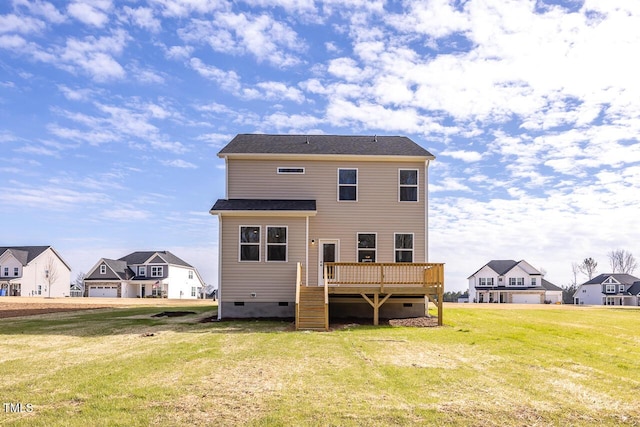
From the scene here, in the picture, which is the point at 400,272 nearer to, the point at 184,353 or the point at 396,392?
the point at 184,353

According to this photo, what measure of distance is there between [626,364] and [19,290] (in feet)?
210

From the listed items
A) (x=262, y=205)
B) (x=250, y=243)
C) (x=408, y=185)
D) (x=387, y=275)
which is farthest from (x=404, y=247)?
(x=250, y=243)

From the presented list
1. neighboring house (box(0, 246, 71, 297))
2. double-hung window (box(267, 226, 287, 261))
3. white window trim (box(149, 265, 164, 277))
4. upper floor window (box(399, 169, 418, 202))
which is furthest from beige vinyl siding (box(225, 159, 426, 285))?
neighboring house (box(0, 246, 71, 297))

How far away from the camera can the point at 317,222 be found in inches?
806

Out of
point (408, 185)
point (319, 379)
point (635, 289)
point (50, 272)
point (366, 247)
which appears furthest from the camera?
point (635, 289)

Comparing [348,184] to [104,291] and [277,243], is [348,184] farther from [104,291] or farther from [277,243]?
[104,291]

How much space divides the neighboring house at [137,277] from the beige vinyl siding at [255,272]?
144 feet

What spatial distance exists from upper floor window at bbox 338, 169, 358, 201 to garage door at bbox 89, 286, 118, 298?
159 feet

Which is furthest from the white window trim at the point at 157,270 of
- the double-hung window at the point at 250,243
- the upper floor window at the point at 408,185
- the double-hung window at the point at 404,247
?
the upper floor window at the point at 408,185

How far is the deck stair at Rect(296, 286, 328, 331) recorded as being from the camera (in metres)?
16.5

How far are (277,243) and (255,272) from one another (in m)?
1.36

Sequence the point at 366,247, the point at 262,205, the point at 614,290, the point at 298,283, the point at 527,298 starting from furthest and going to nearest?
1. the point at 614,290
2. the point at 527,298
3. the point at 366,247
4. the point at 262,205
5. the point at 298,283

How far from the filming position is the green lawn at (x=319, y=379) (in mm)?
6703

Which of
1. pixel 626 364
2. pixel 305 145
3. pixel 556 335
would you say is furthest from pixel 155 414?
pixel 305 145
